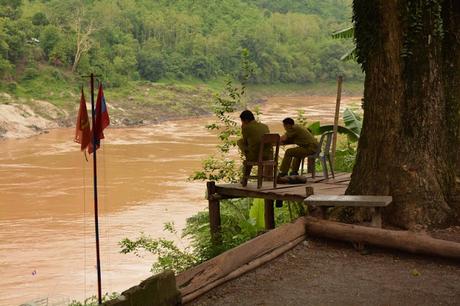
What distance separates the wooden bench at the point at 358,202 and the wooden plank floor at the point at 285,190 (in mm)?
451

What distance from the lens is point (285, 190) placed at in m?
7.94

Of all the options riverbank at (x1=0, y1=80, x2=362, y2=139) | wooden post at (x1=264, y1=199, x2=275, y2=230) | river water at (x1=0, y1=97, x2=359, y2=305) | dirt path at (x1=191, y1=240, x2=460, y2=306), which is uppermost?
dirt path at (x1=191, y1=240, x2=460, y2=306)

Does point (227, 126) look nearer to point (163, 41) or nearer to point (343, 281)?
point (343, 281)

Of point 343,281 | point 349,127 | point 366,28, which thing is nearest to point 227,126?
point 349,127

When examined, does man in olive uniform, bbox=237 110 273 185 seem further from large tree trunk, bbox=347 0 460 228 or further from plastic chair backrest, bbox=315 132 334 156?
large tree trunk, bbox=347 0 460 228

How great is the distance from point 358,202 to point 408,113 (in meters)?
1.03

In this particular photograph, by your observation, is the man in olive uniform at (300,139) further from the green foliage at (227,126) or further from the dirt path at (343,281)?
the green foliage at (227,126)

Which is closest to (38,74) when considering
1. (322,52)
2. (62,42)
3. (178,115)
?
(62,42)

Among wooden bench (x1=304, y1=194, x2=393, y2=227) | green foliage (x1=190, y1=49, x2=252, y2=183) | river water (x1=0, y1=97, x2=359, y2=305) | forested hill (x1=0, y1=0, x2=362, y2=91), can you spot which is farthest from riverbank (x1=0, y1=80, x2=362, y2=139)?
wooden bench (x1=304, y1=194, x2=393, y2=227)

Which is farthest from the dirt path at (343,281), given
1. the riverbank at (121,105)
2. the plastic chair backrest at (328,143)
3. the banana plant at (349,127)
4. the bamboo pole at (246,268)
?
the riverbank at (121,105)

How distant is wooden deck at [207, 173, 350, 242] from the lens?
7719mm

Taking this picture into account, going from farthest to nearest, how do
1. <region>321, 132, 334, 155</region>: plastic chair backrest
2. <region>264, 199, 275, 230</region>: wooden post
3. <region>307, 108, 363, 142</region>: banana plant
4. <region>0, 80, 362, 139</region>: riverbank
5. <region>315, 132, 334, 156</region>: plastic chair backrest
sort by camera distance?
<region>0, 80, 362, 139</region>: riverbank < <region>307, 108, 363, 142</region>: banana plant < <region>264, 199, 275, 230</region>: wooden post < <region>321, 132, 334, 155</region>: plastic chair backrest < <region>315, 132, 334, 156</region>: plastic chair backrest

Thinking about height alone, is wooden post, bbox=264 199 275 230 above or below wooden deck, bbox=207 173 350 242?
below

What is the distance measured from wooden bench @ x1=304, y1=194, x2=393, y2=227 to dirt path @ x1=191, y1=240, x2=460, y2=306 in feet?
1.13
